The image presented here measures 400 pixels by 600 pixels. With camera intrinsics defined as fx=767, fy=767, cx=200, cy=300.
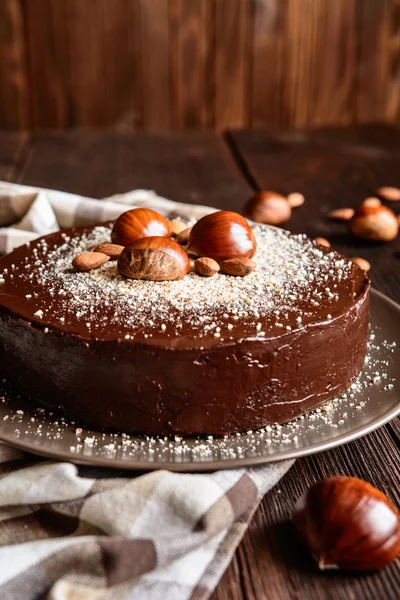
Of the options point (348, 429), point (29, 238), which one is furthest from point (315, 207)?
point (348, 429)

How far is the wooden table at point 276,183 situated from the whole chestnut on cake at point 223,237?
1.07ft

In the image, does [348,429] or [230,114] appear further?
[230,114]

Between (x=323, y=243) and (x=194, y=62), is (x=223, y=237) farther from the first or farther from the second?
(x=194, y=62)

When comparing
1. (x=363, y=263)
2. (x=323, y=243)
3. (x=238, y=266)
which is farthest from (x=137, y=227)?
(x=363, y=263)

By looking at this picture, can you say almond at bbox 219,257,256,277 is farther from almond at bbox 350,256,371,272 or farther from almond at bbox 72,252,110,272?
almond at bbox 350,256,371,272

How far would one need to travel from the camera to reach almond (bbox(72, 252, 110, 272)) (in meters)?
1.12

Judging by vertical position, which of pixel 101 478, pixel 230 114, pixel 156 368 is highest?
pixel 156 368

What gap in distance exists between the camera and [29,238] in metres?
1.48

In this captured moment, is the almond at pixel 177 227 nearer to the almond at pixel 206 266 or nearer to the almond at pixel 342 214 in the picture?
the almond at pixel 206 266

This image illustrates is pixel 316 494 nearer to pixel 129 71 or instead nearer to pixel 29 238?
pixel 29 238

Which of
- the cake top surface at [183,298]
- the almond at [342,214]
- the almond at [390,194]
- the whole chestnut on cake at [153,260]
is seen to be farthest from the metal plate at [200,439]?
the almond at [390,194]

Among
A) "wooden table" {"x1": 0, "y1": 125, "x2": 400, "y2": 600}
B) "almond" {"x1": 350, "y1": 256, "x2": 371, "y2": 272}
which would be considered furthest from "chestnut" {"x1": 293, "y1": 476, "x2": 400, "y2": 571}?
"almond" {"x1": 350, "y1": 256, "x2": 371, "y2": 272}

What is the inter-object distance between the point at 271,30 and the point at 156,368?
226cm

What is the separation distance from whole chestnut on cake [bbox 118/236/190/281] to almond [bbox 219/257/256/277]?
0.06m
